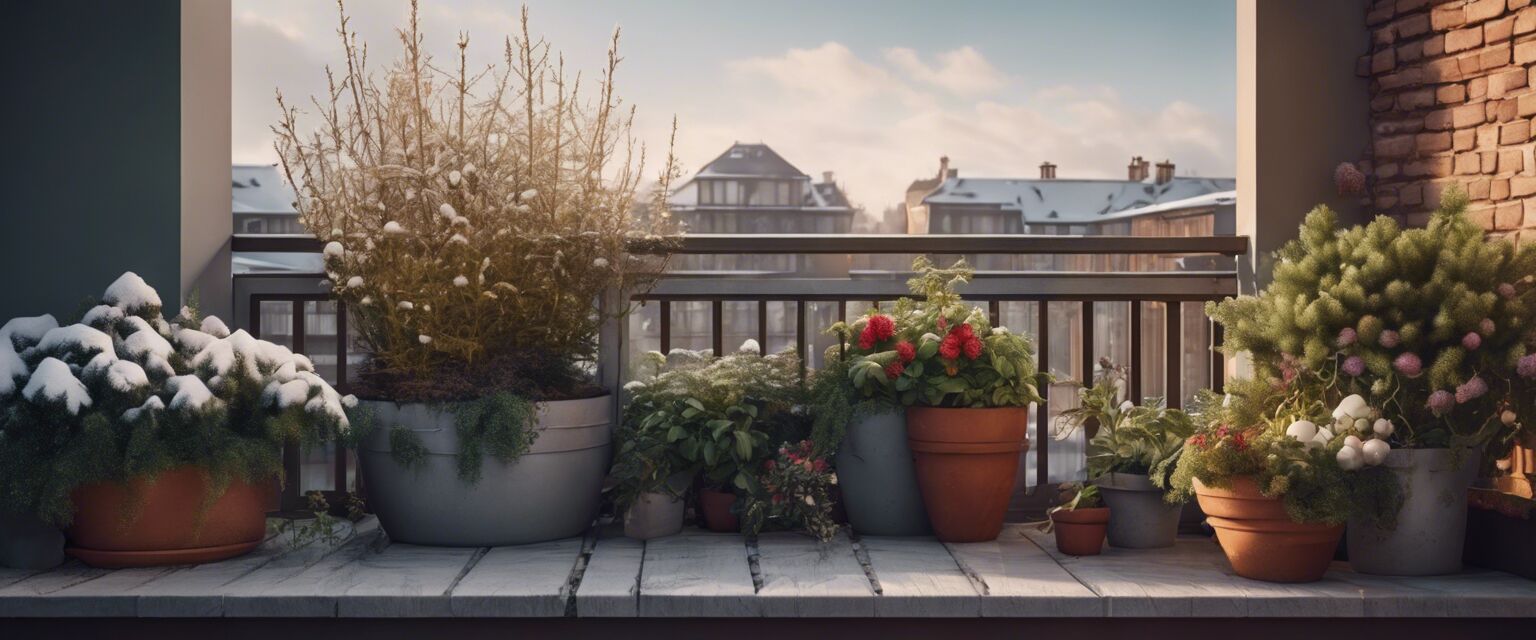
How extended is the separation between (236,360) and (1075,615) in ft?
6.62

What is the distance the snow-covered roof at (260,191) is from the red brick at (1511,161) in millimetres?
3083

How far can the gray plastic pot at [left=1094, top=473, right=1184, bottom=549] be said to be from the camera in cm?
319

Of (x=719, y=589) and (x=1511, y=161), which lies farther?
(x=1511, y=161)

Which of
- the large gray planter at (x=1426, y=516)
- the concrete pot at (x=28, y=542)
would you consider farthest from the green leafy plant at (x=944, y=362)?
the concrete pot at (x=28, y=542)

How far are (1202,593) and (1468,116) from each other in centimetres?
153

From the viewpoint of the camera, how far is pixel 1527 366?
9.04ft

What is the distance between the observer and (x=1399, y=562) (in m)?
2.86

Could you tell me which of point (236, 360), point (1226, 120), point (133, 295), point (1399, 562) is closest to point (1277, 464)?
point (1399, 562)

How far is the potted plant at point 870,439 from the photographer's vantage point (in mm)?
3236

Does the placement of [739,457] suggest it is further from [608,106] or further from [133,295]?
[133,295]

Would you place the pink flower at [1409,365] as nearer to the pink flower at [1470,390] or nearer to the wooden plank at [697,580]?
the pink flower at [1470,390]

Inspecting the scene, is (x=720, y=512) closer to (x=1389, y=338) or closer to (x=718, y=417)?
(x=718, y=417)

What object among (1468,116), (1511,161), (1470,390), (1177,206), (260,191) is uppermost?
(1177,206)

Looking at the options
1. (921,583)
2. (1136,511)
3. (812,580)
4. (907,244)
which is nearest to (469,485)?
(812,580)
